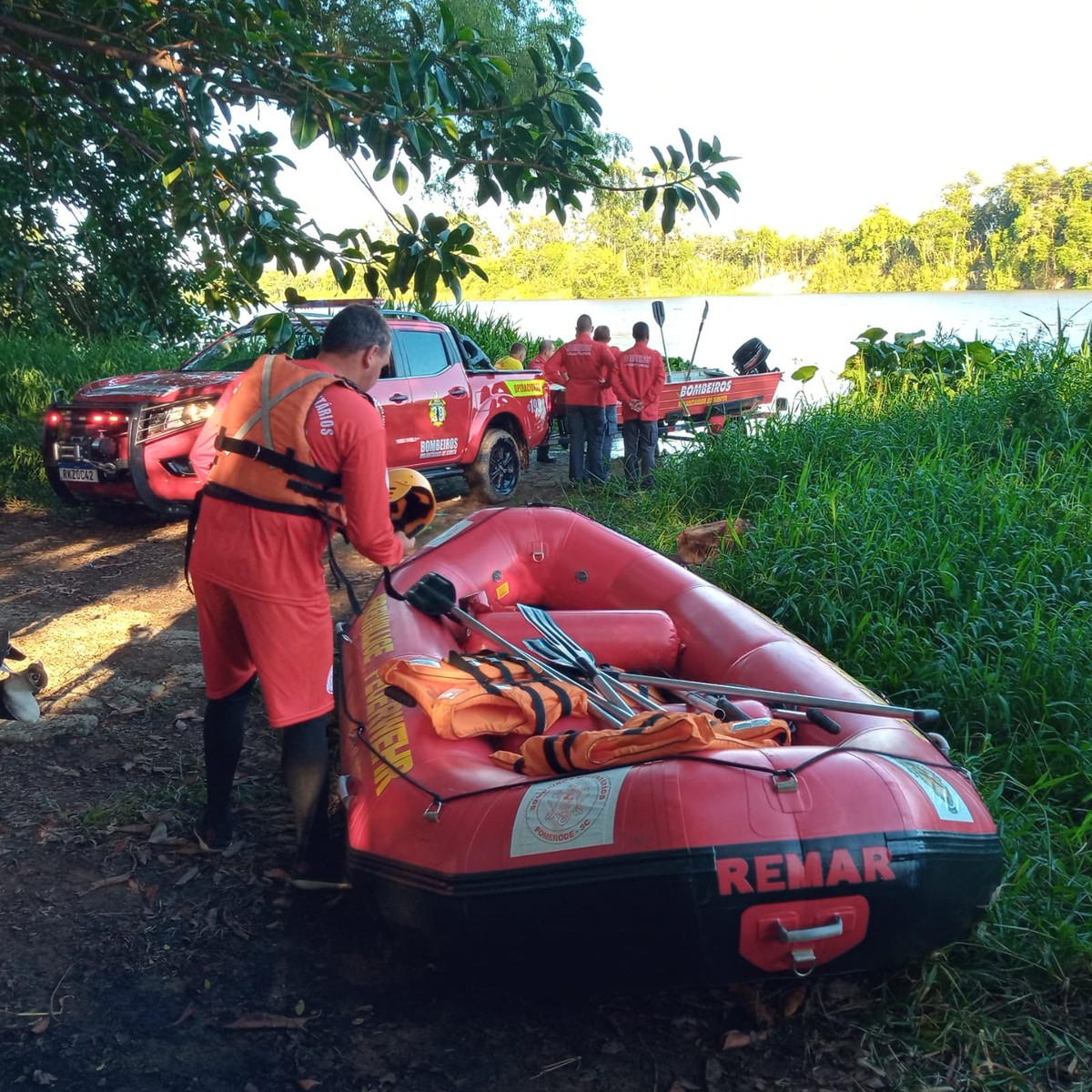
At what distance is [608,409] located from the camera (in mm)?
11016

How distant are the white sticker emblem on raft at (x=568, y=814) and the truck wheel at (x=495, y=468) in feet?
23.5

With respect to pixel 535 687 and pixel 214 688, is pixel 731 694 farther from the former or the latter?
pixel 214 688

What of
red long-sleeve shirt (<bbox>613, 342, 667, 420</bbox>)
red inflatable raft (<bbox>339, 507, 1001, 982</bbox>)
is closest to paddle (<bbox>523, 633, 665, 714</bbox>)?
red inflatable raft (<bbox>339, 507, 1001, 982</bbox>)

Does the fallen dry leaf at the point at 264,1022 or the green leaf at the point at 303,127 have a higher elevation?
the green leaf at the point at 303,127

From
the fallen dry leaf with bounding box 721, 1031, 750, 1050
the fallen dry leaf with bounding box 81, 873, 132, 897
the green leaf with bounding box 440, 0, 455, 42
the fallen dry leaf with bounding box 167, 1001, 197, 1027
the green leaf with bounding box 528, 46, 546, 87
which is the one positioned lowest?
the fallen dry leaf with bounding box 721, 1031, 750, 1050

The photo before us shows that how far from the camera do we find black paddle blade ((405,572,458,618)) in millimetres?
4285

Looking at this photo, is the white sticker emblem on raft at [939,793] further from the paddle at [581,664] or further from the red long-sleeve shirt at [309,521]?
the red long-sleeve shirt at [309,521]

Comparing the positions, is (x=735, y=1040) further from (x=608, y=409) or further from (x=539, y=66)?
(x=608, y=409)

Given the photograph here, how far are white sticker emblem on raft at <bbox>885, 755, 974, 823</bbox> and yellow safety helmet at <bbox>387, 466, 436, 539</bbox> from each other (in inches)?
Result: 70.3

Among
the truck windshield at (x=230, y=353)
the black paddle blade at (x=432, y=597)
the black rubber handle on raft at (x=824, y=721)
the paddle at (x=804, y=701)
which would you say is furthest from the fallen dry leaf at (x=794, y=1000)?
the truck windshield at (x=230, y=353)

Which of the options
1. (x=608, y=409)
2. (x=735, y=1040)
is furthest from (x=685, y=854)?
(x=608, y=409)

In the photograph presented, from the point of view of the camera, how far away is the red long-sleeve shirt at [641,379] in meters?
10.6

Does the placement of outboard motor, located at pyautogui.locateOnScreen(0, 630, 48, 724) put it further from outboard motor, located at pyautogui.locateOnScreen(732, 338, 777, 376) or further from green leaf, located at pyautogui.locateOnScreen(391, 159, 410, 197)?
Result: outboard motor, located at pyautogui.locateOnScreen(732, 338, 777, 376)

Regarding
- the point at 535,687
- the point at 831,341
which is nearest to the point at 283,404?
the point at 535,687
